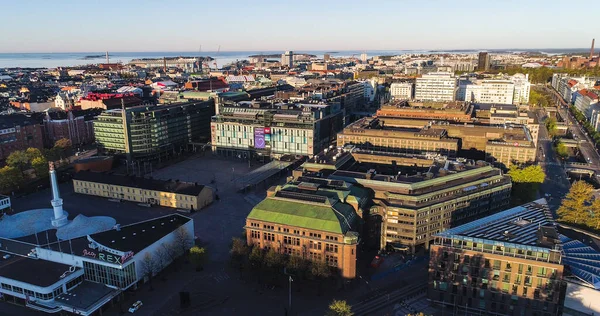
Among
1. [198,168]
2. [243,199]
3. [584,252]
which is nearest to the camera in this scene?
[584,252]

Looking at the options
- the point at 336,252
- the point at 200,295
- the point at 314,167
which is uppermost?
the point at 314,167

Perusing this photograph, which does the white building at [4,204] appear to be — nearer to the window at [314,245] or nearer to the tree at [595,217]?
the window at [314,245]

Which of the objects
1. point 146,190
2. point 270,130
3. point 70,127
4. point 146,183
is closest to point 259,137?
point 270,130

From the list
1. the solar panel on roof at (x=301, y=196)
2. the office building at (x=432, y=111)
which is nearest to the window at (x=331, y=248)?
the solar panel on roof at (x=301, y=196)

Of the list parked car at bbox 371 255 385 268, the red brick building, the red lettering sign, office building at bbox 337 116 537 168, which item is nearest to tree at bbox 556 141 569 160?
office building at bbox 337 116 537 168

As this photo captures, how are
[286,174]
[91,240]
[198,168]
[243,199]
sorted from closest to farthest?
[91,240] < [243,199] < [286,174] < [198,168]

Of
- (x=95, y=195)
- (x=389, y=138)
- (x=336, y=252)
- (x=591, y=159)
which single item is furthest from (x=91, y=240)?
(x=591, y=159)

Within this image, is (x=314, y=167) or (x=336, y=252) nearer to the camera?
(x=336, y=252)

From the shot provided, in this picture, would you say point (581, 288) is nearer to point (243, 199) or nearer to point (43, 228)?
point (243, 199)
